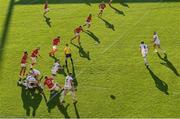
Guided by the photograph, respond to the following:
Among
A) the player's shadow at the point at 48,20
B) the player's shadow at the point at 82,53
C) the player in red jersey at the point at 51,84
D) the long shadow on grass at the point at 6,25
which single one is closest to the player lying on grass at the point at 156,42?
the player's shadow at the point at 82,53

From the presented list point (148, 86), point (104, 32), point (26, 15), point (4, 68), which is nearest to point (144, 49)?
point (148, 86)

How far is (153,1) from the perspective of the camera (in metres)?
39.2

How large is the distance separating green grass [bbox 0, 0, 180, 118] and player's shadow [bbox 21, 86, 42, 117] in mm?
238

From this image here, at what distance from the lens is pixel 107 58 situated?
94.8 feet

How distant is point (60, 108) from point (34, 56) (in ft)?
18.8

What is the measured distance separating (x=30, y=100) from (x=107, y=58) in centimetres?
665

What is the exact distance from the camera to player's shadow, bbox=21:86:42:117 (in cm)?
2372

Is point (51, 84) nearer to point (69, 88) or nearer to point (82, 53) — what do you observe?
point (69, 88)

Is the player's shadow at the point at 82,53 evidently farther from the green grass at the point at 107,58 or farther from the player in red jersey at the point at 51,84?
the player in red jersey at the point at 51,84

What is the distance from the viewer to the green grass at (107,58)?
915 inches

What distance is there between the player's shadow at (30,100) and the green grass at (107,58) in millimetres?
238

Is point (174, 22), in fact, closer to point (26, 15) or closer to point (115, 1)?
point (115, 1)

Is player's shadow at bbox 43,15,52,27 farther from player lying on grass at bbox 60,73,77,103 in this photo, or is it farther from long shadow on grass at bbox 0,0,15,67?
player lying on grass at bbox 60,73,77,103

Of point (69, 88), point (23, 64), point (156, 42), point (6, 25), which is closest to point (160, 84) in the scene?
point (156, 42)
